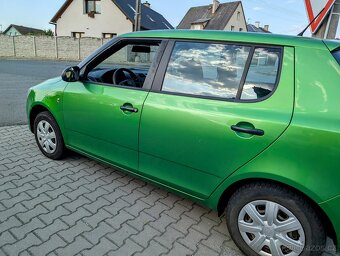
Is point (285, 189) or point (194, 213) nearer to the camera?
point (285, 189)

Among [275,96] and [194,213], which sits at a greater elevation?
[275,96]

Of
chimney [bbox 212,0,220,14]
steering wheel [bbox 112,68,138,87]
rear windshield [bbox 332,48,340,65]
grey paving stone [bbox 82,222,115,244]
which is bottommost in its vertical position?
grey paving stone [bbox 82,222,115,244]

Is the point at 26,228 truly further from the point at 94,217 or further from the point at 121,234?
the point at 121,234

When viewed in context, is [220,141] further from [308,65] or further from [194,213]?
[194,213]

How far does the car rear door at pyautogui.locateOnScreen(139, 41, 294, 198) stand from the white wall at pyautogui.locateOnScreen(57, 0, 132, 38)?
1109 inches

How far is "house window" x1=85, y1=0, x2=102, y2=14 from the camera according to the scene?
30152 mm

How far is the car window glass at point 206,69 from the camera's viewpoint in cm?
217

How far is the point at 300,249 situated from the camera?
1940 mm

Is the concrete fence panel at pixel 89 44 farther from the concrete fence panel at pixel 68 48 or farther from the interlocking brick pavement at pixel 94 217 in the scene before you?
the interlocking brick pavement at pixel 94 217

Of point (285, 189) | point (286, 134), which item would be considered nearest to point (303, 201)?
point (285, 189)

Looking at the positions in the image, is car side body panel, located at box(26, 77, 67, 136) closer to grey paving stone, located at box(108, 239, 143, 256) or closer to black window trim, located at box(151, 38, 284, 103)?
black window trim, located at box(151, 38, 284, 103)

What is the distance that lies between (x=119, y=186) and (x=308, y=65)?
230 centimetres

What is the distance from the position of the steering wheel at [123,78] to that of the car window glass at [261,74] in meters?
1.35

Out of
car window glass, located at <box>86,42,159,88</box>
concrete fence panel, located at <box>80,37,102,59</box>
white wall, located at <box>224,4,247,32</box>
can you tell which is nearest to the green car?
car window glass, located at <box>86,42,159,88</box>
